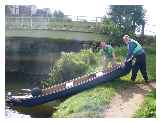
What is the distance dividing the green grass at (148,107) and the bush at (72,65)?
1.45ft

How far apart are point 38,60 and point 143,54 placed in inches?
29.5

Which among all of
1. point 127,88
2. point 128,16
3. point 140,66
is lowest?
point 127,88

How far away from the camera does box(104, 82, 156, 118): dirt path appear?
130 inches

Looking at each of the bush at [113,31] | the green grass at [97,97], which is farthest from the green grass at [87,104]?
the bush at [113,31]

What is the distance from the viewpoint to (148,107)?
3.29 m

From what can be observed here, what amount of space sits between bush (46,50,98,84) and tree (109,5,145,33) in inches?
11.7

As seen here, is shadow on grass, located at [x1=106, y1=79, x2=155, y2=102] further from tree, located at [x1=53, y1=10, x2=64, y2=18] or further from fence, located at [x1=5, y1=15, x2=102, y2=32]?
tree, located at [x1=53, y1=10, x2=64, y2=18]

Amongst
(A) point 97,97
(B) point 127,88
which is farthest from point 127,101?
(A) point 97,97

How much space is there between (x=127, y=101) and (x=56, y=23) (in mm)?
751

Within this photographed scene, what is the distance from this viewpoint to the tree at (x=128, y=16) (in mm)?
3314

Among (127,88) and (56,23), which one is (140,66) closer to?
(127,88)

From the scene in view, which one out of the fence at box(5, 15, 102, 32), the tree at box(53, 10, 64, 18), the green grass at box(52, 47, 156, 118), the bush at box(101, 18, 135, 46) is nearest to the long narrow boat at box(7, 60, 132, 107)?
the green grass at box(52, 47, 156, 118)

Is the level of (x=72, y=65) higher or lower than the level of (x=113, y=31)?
lower
